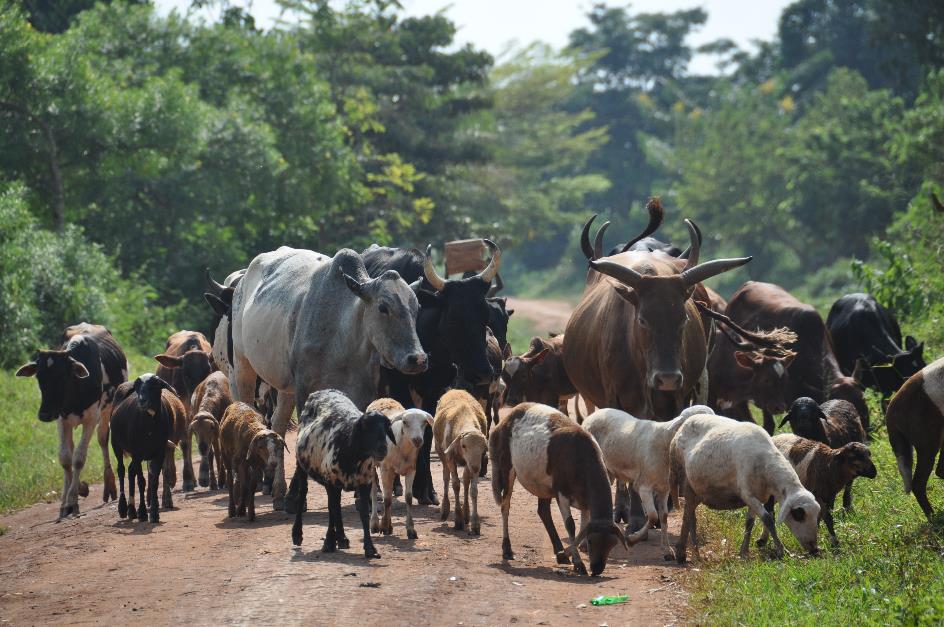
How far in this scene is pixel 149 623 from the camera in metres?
7.58

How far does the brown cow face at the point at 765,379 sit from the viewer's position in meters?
14.3

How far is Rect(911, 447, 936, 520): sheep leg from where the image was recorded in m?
9.51

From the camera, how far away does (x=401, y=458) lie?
10273 mm

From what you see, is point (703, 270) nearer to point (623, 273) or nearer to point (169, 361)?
point (623, 273)

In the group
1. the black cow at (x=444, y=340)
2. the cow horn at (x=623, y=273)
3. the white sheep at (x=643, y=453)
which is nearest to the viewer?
the white sheep at (x=643, y=453)

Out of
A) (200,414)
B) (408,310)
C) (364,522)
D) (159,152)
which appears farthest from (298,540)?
(159,152)

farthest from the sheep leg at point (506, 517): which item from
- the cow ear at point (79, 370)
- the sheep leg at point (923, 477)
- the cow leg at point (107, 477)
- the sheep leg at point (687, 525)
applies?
the cow leg at point (107, 477)

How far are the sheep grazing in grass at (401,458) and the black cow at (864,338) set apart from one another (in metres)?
7.11

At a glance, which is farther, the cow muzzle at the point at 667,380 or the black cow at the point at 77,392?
the black cow at the point at 77,392

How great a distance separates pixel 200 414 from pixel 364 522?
4.48 meters

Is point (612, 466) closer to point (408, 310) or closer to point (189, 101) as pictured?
point (408, 310)

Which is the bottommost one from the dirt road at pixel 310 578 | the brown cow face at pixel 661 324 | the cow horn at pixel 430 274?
the dirt road at pixel 310 578

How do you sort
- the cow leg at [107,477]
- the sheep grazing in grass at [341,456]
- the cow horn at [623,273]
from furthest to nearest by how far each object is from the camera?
the cow leg at [107,477]
the cow horn at [623,273]
the sheep grazing in grass at [341,456]

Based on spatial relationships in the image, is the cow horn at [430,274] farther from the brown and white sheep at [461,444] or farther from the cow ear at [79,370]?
the cow ear at [79,370]
